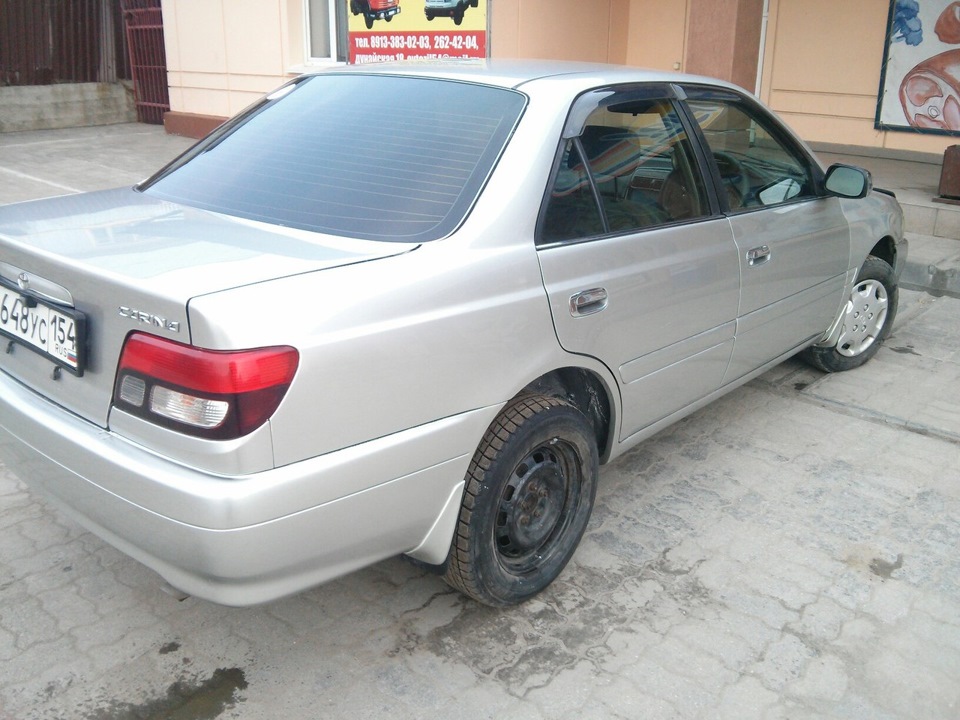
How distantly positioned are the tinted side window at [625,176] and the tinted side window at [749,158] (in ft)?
0.69

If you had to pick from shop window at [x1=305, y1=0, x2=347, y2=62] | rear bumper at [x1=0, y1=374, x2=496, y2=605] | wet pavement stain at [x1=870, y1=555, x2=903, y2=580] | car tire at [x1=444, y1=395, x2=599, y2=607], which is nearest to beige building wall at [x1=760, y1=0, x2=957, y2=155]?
shop window at [x1=305, y1=0, x2=347, y2=62]

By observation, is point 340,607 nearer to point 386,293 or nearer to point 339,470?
point 339,470

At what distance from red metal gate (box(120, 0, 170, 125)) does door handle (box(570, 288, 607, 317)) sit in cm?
1279

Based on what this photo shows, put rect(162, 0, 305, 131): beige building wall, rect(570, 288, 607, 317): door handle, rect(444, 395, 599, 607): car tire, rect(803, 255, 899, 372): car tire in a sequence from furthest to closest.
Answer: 1. rect(162, 0, 305, 131): beige building wall
2. rect(803, 255, 899, 372): car tire
3. rect(570, 288, 607, 317): door handle
4. rect(444, 395, 599, 607): car tire

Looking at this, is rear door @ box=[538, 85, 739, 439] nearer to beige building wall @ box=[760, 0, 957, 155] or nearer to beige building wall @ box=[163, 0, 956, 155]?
beige building wall @ box=[163, 0, 956, 155]

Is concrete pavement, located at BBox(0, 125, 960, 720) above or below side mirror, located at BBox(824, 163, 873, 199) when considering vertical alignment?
below

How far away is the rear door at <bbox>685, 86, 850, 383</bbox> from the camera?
3.60 metres

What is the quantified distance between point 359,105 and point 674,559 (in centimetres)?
194

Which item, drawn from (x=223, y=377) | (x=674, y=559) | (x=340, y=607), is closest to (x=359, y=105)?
(x=223, y=377)

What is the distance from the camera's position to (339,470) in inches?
86.4

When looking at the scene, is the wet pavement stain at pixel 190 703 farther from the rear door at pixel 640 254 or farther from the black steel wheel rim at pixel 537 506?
the rear door at pixel 640 254

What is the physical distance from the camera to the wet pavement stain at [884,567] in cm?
315

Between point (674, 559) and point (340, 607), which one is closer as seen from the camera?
point (340, 607)

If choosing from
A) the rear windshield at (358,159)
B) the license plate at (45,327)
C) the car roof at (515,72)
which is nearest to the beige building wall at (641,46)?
the car roof at (515,72)
